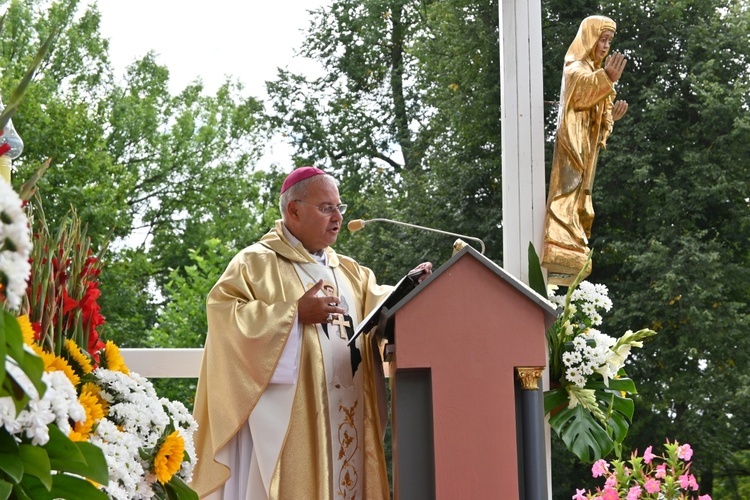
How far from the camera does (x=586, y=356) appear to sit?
13.7 feet

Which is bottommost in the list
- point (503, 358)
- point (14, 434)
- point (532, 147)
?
point (14, 434)

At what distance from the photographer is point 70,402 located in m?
1.59

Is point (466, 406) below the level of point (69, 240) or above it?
below

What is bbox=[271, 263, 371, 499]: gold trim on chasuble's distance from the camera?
3458 mm

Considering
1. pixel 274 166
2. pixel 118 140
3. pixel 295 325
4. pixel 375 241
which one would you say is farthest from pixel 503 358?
pixel 118 140

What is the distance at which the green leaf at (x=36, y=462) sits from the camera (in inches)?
58.8

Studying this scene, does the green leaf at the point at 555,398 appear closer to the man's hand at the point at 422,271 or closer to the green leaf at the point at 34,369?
the man's hand at the point at 422,271

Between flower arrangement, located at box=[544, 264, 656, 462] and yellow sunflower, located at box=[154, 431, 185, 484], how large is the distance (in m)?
2.27

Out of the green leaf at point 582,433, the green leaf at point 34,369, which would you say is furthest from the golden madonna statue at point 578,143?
the green leaf at point 34,369

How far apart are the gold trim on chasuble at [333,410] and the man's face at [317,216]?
0.62 ft

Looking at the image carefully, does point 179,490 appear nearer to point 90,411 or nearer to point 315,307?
point 90,411

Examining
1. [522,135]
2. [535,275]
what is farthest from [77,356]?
[522,135]

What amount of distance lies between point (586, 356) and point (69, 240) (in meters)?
2.53

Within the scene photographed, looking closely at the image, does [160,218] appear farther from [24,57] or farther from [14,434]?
[14,434]
